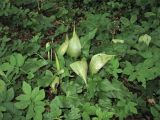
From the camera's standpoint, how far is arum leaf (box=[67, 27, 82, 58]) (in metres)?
2.94

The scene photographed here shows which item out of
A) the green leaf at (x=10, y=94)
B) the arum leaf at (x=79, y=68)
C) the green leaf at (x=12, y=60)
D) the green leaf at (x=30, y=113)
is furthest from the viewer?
the green leaf at (x=12, y=60)

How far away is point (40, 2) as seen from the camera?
483 centimetres

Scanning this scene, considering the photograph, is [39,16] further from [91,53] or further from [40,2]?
[91,53]

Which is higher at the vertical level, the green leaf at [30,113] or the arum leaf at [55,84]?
the arum leaf at [55,84]

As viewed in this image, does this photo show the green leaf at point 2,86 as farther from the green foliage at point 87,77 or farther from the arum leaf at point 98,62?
the arum leaf at point 98,62

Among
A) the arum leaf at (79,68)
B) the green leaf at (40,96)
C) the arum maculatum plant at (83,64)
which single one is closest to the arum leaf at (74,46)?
the arum maculatum plant at (83,64)

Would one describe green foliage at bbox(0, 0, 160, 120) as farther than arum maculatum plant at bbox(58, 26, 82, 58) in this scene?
No

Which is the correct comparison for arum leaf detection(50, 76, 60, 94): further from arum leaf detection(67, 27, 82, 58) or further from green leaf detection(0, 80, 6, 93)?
green leaf detection(0, 80, 6, 93)

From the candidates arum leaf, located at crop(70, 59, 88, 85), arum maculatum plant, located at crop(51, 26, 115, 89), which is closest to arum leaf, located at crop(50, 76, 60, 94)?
arum maculatum plant, located at crop(51, 26, 115, 89)

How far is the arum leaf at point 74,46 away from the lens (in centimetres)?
294

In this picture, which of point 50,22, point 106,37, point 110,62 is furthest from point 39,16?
point 110,62

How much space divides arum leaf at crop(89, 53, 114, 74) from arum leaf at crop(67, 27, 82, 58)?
0.71 ft

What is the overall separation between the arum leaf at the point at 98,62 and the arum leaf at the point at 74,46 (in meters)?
0.22

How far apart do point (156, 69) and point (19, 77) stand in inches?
51.8
